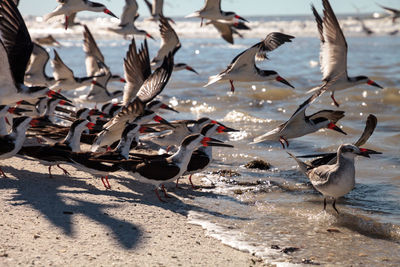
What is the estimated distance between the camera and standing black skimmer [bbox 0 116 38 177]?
6.71 meters

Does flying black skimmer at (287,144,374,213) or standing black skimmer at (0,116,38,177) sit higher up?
flying black skimmer at (287,144,374,213)

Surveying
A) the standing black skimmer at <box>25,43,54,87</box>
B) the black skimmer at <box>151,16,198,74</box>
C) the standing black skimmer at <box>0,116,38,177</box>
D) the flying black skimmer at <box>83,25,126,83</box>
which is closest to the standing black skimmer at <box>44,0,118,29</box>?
the black skimmer at <box>151,16,198,74</box>

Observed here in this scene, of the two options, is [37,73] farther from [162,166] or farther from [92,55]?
[162,166]

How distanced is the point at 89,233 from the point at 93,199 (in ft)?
3.63

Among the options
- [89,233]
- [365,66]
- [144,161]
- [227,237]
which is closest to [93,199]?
[144,161]

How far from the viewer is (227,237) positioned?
5141mm

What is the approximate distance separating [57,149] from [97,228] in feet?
6.67

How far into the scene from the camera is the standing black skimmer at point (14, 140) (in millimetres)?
6713

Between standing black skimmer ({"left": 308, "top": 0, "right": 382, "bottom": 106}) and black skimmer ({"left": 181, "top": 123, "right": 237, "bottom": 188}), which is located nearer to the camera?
black skimmer ({"left": 181, "top": 123, "right": 237, "bottom": 188})

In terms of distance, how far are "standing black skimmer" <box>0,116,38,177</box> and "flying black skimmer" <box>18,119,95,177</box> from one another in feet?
0.46

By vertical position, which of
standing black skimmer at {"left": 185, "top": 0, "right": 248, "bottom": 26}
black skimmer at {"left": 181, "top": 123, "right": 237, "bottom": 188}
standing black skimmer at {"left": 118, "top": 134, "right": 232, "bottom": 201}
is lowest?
black skimmer at {"left": 181, "top": 123, "right": 237, "bottom": 188}

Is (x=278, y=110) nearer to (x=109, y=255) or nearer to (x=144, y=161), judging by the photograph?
(x=144, y=161)

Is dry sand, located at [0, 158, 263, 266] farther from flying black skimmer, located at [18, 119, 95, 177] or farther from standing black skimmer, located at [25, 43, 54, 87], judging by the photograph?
standing black skimmer, located at [25, 43, 54, 87]

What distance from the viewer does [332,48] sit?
8.44m
